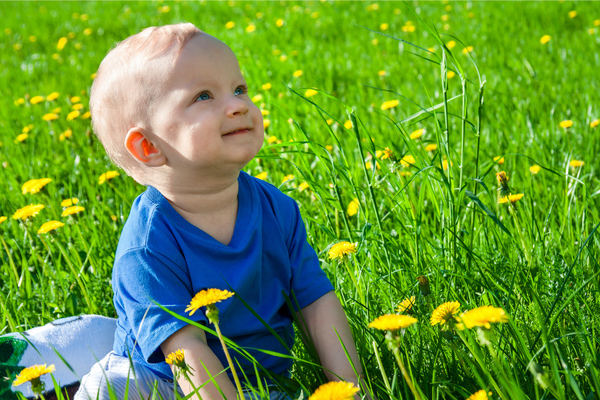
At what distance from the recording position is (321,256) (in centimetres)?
160

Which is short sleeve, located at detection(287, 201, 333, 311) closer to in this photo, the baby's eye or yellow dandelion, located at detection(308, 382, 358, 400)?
the baby's eye

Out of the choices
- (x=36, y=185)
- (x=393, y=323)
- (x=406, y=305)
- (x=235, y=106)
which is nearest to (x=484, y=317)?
(x=393, y=323)

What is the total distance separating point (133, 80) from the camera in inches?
44.1

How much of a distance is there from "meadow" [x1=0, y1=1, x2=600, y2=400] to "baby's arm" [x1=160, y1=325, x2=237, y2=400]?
137 mm

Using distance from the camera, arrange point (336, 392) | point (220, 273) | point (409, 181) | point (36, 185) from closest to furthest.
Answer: point (336, 392)
point (220, 273)
point (409, 181)
point (36, 185)

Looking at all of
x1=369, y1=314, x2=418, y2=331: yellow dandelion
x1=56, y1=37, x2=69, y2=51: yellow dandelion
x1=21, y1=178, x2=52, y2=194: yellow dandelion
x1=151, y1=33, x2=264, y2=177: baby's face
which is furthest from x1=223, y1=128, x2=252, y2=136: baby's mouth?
x1=56, y1=37, x2=69, y2=51: yellow dandelion

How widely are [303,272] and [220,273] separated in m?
0.22

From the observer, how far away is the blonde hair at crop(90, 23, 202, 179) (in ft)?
3.62

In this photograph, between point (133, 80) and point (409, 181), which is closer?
point (133, 80)

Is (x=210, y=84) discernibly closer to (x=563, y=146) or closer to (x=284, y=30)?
(x=563, y=146)

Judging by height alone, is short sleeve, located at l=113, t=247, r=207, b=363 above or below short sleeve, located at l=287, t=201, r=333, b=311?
above

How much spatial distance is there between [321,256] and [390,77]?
2.04 meters

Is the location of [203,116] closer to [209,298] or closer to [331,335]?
[209,298]

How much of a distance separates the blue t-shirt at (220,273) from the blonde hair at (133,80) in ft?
0.46
